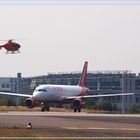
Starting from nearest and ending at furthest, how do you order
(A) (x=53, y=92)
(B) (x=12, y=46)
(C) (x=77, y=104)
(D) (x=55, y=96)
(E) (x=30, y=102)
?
(B) (x=12, y=46) → (C) (x=77, y=104) → (A) (x=53, y=92) → (E) (x=30, y=102) → (D) (x=55, y=96)

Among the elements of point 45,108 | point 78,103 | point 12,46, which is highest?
point 12,46

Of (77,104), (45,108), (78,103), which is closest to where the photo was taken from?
(45,108)

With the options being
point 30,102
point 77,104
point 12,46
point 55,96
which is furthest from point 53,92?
point 12,46

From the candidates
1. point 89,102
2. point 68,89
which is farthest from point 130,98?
point 68,89

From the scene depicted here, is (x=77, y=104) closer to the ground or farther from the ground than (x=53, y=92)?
closer to the ground

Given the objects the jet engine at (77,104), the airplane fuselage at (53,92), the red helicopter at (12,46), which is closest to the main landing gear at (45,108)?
the airplane fuselage at (53,92)

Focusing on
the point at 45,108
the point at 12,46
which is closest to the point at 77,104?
the point at 45,108

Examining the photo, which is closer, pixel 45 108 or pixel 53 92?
pixel 45 108

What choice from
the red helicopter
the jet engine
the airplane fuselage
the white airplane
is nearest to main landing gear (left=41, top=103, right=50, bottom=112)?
the white airplane

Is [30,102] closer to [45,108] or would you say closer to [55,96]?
[45,108]

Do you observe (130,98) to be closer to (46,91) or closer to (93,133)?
(46,91)

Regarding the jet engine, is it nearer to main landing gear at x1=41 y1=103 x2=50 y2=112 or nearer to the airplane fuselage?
the airplane fuselage

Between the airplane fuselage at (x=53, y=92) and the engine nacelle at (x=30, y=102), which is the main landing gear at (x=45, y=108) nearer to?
the airplane fuselage at (x=53, y=92)

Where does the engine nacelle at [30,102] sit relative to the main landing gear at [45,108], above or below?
above
